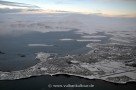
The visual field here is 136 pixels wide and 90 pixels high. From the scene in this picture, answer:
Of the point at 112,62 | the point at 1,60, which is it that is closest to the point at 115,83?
the point at 112,62

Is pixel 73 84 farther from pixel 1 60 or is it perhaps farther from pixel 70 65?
pixel 1 60

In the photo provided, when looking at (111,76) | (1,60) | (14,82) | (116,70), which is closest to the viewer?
(14,82)

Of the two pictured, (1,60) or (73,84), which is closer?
(73,84)

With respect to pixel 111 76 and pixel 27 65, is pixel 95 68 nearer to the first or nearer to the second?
pixel 111 76

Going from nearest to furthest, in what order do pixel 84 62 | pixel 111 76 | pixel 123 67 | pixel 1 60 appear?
pixel 111 76
pixel 123 67
pixel 84 62
pixel 1 60

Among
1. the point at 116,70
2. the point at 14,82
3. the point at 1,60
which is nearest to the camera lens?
the point at 14,82

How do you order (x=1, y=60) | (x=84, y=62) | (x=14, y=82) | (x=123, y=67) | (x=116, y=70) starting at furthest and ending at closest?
(x=1, y=60) → (x=84, y=62) → (x=123, y=67) → (x=116, y=70) → (x=14, y=82)

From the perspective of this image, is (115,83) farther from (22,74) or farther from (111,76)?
(22,74)


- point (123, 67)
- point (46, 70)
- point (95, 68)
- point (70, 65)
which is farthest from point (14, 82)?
point (123, 67)

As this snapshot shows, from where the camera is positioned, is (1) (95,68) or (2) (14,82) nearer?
(2) (14,82)
